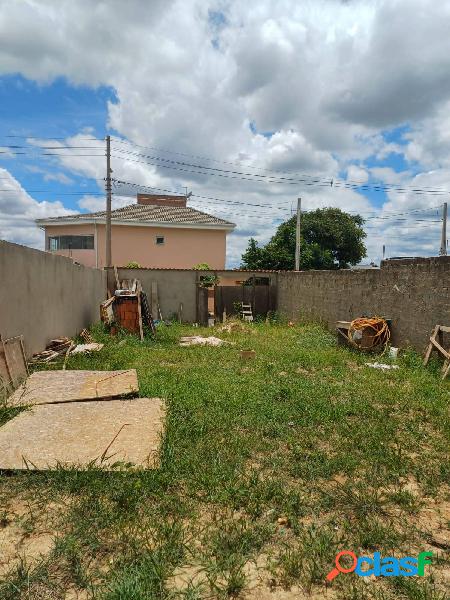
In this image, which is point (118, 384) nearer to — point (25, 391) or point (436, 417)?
point (25, 391)

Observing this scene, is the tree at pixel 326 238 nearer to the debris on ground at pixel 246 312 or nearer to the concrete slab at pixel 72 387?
the debris on ground at pixel 246 312

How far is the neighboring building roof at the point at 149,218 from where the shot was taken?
21.9 meters

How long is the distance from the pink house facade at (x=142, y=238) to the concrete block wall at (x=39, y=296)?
1194cm

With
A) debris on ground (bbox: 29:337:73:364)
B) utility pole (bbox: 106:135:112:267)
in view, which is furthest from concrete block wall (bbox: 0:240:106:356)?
utility pole (bbox: 106:135:112:267)

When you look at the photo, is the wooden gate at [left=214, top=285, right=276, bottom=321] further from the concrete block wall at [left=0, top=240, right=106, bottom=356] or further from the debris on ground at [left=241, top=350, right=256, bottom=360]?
the debris on ground at [left=241, top=350, right=256, bottom=360]

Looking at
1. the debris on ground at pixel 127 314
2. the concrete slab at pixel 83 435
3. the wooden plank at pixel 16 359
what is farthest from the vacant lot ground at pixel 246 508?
the debris on ground at pixel 127 314

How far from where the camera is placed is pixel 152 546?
228cm

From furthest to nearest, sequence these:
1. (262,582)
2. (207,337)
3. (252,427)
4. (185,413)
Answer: (207,337) → (185,413) → (252,427) → (262,582)

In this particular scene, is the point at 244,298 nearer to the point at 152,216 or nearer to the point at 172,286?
the point at 172,286

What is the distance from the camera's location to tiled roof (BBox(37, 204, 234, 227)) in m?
22.0

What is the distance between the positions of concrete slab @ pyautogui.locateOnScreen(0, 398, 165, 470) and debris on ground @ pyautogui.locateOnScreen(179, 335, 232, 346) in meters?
4.90

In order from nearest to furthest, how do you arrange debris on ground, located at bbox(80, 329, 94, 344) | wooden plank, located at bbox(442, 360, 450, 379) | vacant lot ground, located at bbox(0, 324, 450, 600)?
vacant lot ground, located at bbox(0, 324, 450, 600)
wooden plank, located at bbox(442, 360, 450, 379)
debris on ground, located at bbox(80, 329, 94, 344)

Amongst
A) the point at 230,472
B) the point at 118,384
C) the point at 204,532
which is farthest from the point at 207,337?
the point at 204,532

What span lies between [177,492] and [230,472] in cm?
45
